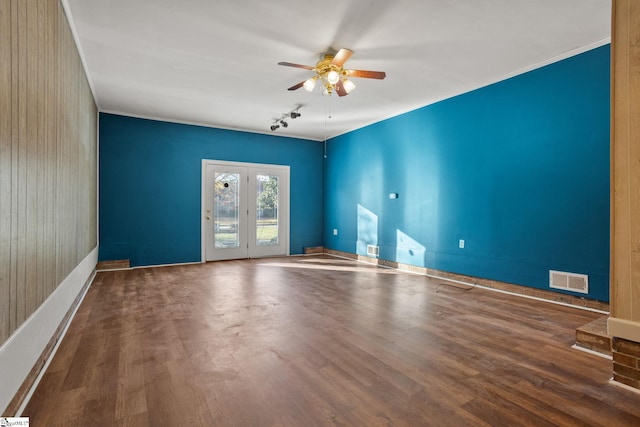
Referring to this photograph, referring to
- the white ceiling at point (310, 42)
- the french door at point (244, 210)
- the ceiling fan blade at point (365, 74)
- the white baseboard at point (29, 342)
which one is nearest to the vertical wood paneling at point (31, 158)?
the white baseboard at point (29, 342)

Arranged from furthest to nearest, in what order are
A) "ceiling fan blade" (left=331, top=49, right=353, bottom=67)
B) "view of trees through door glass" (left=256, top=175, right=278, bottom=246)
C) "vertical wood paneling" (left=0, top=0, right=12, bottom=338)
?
"view of trees through door glass" (left=256, top=175, right=278, bottom=246)
"ceiling fan blade" (left=331, top=49, right=353, bottom=67)
"vertical wood paneling" (left=0, top=0, right=12, bottom=338)

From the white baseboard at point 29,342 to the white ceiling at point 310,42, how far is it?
8.41 ft

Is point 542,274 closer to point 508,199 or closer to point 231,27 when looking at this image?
point 508,199

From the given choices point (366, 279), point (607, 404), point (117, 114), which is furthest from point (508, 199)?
point (117, 114)

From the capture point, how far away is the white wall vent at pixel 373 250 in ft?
22.2

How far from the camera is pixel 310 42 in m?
3.53

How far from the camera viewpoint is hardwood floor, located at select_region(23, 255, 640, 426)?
1.78 metres

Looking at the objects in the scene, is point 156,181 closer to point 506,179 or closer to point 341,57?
point 341,57

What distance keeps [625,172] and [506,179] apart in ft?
8.25

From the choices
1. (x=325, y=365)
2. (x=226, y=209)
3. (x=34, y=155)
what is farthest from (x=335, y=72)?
(x=226, y=209)

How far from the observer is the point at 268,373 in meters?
2.21

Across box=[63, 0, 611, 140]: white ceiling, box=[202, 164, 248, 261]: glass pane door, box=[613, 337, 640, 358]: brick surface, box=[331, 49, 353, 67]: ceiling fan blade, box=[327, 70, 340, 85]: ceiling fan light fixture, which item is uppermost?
box=[63, 0, 611, 140]: white ceiling

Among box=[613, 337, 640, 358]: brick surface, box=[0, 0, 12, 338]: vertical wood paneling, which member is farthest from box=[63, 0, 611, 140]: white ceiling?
box=[613, 337, 640, 358]: brick surface

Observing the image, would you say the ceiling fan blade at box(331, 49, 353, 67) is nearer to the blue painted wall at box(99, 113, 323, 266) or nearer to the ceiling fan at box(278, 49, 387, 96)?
the ceiling fan at box(278, 49, 387, 96)
